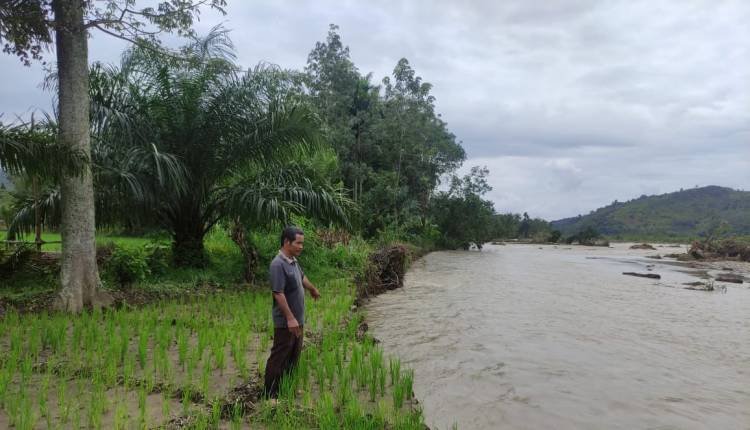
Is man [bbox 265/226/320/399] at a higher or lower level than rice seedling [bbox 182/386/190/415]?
higher

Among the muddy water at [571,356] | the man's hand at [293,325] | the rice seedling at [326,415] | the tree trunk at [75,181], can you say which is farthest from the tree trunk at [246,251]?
the rice seedling at [326,415]

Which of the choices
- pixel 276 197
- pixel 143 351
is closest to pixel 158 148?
pixel 276 197

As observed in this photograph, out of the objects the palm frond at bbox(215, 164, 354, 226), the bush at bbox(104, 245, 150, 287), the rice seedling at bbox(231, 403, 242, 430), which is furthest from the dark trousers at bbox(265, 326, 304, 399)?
the bush at bbox(104, 245, 150, 287)

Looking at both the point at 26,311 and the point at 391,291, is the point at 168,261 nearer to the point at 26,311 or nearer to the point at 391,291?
the point at 26,311

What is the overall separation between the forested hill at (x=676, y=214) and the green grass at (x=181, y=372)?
291ft

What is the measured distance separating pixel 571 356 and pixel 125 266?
8.57 m

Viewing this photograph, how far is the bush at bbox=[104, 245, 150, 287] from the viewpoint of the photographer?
33.5ft

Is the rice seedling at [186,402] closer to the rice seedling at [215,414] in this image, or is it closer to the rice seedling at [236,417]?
the rice seedling at [215,414]

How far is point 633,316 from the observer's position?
11.0 m

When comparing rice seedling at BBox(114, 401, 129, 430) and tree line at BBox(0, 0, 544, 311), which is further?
tree line at BBox(0, 0, 544, 311)

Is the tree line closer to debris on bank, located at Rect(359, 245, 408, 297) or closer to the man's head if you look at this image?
debris on bank, located at Rect(359, 245, 408, 297)

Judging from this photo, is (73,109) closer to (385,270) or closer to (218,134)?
→ (218,134)

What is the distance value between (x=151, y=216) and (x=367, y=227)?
61.2ft

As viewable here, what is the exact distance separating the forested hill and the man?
89.8 metres
